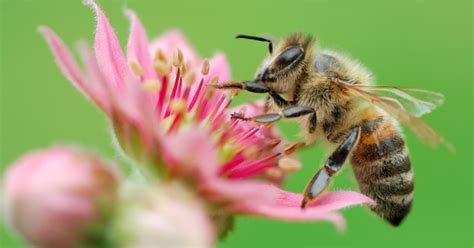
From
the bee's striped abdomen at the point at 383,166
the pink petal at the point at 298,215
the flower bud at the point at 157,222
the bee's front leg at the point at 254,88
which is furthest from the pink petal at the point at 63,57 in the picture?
the bee's striped abdomen at the point at 383,166

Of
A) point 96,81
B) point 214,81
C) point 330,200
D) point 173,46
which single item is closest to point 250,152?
point 330,200

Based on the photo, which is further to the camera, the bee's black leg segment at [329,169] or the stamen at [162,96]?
the stamen at [162,96]

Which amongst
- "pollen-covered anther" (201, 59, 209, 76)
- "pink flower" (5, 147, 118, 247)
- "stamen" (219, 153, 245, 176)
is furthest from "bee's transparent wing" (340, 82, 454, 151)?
"pink flower" (5, 147, 118, 247)

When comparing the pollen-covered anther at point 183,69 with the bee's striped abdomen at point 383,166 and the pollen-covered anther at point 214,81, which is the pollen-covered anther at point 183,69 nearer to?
the pollen-covered anther at point 214,81

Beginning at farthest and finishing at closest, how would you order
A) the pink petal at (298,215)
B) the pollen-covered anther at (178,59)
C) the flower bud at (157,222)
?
the pollen-covered anther at (178,59)
the pink petal at (298,215)
the flower bud at (157,222)

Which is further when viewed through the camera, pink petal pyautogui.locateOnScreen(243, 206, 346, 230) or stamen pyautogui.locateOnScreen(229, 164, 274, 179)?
stamen pyautogui.locateOnScreen(229, 164, 274, 179)

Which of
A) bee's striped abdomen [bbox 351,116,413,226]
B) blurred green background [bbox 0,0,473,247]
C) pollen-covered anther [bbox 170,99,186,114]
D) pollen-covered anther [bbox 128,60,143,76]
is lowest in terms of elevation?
blurred green background [bbox 0,0,473,247]

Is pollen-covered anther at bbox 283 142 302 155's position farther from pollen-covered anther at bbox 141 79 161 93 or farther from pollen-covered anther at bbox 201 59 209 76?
pollen-covered anther at bbox 141 79 161 93
